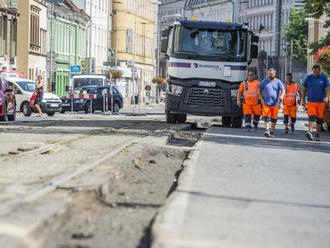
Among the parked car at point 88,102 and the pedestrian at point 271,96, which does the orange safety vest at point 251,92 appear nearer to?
the pedestrian at point 271,96

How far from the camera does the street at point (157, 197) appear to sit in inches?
265

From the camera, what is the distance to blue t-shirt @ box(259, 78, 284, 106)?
22.8 meters

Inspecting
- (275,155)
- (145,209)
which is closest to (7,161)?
(145,209)

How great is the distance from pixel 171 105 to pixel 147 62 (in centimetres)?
8794

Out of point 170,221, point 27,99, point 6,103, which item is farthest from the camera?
point 27,99

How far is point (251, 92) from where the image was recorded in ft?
82.8

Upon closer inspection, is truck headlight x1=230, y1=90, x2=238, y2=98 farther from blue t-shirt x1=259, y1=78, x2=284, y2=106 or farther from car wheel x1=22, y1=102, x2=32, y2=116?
car wheel x1=22, y1=102, x2=32, y2=116

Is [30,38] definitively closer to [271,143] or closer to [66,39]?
[66,39]

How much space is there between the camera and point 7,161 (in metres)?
12.3

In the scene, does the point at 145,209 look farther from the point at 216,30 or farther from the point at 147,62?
the point at 147,62

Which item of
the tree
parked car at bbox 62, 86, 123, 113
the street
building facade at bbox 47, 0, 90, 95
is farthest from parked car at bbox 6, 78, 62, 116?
the tree

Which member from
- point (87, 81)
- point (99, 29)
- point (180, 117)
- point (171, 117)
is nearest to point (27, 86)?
point (180, 117)

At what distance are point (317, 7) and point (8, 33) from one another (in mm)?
32670

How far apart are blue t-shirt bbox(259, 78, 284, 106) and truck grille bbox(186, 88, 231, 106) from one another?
3.62 m
